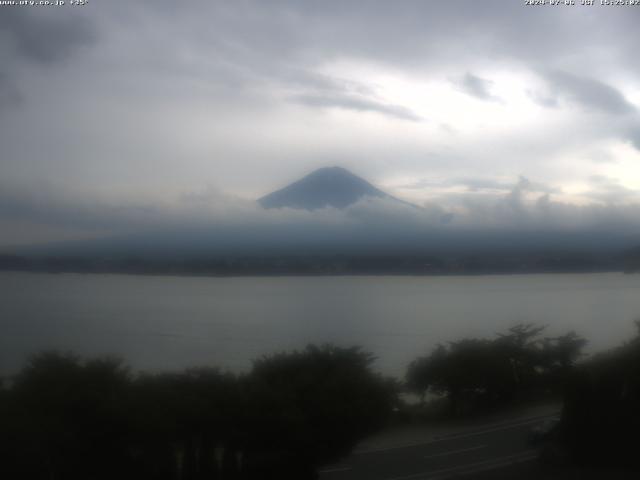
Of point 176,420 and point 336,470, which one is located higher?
point 176,420

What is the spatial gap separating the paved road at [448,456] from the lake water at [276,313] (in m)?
0.47

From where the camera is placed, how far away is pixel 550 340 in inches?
165

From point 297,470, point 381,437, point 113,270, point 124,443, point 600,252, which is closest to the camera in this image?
point 124,443

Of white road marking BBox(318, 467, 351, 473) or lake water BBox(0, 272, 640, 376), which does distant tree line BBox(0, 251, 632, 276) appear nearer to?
lake water BBox(0, 272, 640, 376)

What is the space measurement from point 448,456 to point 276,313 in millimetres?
1290

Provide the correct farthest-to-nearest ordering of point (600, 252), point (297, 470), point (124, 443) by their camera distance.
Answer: point (600, 252), point (297, 470), point (124, 443)

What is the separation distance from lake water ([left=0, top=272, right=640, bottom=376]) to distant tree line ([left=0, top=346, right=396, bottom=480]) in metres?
0.11

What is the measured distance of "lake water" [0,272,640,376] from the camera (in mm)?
3480

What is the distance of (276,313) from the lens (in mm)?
3803

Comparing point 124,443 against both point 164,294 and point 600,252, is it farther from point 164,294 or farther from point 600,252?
point 600,252

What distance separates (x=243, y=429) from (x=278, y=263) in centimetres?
115

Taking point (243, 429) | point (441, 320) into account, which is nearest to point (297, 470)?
point (243, 429)

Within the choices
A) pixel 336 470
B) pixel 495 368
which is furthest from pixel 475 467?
pixel 336 470

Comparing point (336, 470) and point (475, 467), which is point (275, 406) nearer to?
point (336, 470)
